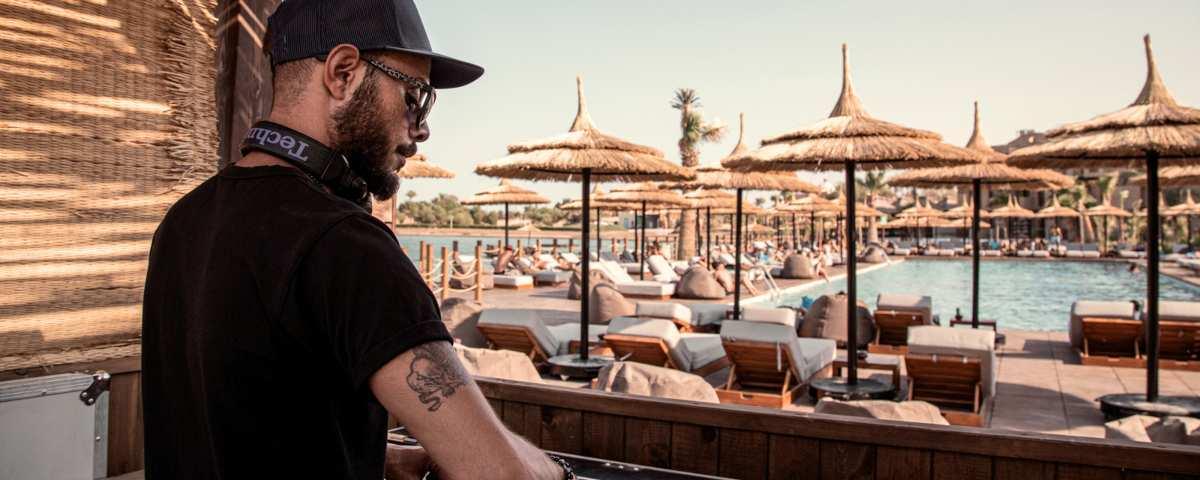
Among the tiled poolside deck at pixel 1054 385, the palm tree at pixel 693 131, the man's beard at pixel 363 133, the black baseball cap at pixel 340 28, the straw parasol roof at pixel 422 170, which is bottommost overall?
the tiled poolside deck at pixel 1054 385

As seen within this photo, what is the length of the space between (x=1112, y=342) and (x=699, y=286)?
29.6ft

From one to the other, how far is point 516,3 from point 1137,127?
6179 mm

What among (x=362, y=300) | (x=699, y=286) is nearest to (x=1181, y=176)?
(x=699, y=286)

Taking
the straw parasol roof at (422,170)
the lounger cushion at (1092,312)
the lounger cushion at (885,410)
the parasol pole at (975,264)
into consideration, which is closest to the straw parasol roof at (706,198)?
the straw parasol roof at (422,170)

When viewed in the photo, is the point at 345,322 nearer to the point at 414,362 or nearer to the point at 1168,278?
the point at 414,362

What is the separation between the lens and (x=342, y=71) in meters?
0.99

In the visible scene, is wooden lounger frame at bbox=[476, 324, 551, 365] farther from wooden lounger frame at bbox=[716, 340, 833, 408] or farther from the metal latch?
the metal latch

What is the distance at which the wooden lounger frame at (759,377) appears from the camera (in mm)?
6754

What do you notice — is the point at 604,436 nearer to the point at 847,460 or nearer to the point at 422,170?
the point at 847,460

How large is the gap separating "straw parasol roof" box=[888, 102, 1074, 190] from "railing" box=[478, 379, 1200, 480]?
789 centimetres

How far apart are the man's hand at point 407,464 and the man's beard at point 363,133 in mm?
509

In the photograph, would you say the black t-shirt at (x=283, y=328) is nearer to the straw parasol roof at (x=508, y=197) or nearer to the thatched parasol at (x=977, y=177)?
the thatched parasol at (x=977, y=177)

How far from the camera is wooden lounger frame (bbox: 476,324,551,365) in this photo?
26.8 ft

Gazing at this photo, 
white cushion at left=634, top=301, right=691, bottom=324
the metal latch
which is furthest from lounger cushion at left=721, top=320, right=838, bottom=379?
the metal latch
